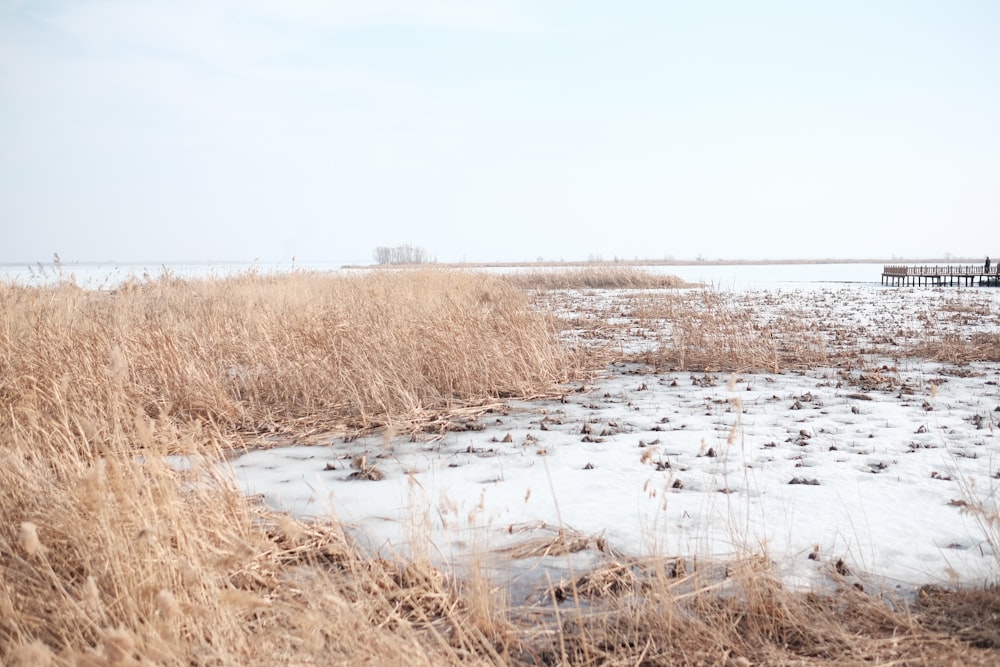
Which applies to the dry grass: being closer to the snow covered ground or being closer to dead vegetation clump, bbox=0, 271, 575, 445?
the snow covered ground

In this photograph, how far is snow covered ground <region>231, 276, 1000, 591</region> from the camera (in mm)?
3141

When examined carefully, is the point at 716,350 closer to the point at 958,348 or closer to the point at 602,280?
the point at 958,348

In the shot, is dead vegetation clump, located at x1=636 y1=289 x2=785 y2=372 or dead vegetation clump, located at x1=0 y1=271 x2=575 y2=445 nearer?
dead vegetation clump, located at x1=0 y1=271 x2=575 y2=445

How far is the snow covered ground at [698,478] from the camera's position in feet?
10.3

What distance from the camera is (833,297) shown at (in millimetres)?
21969

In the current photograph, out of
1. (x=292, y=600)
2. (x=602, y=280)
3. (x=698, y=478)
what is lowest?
(x=698, y=478)

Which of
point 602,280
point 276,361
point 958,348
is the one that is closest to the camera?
point 276,361

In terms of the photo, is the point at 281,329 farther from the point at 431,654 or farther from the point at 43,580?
the point at 431,654

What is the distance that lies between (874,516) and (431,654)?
2.70m

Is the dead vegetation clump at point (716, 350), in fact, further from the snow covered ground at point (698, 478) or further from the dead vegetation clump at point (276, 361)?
the dead vegetation clump at point (276, 361)

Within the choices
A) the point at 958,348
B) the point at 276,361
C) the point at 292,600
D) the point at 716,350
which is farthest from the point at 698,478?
the point at 958,348

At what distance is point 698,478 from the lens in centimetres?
420

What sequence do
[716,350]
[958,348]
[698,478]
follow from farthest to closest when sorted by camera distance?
[958,348] < [716,350] < [698,478]

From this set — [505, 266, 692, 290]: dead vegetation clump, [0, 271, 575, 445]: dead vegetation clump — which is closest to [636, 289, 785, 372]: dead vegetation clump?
[0, 271, 575, 445]: dead vegetation clump
